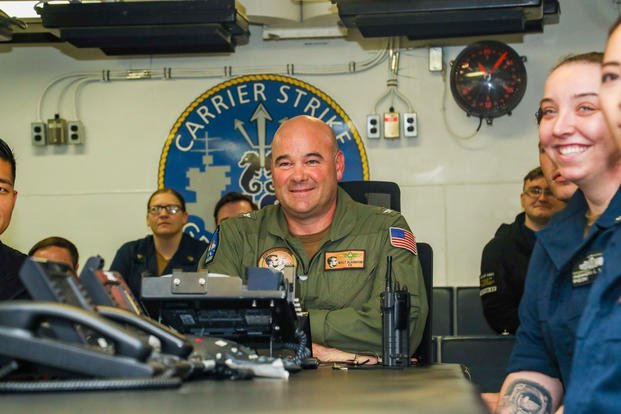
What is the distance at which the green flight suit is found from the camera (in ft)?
10.3

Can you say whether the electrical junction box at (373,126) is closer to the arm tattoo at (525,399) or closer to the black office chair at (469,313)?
the black office chair at (469,313)

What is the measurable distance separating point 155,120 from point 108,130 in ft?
1.11

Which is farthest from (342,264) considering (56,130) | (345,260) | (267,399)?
(56,130)

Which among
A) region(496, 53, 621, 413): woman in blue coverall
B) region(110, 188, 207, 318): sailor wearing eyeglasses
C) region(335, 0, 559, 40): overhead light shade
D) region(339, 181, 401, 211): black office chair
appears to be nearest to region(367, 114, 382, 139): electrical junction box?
region(335, 0, 559, 40): overhead light shade

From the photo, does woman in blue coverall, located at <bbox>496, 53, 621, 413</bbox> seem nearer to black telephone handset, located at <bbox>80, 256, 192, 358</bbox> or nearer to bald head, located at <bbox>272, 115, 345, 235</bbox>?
black telephone handset, located at <bbox>80, 256, 192, 358</bbox>

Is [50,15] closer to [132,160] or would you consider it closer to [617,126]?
[132,160]

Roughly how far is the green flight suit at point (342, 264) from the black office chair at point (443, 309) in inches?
105

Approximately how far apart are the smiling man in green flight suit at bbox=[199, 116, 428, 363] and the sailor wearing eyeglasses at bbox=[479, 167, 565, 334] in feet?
5.90

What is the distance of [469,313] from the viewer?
20.4 feet

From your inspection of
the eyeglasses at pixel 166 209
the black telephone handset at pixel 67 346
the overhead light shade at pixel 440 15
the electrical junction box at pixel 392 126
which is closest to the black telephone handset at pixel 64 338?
the black telephone handset at pixel 67 346

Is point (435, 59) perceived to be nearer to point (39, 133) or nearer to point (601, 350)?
point (39, 133)

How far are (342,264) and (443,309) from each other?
2.99m

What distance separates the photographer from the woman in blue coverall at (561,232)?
2.17m

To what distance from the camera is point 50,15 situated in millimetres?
5590
